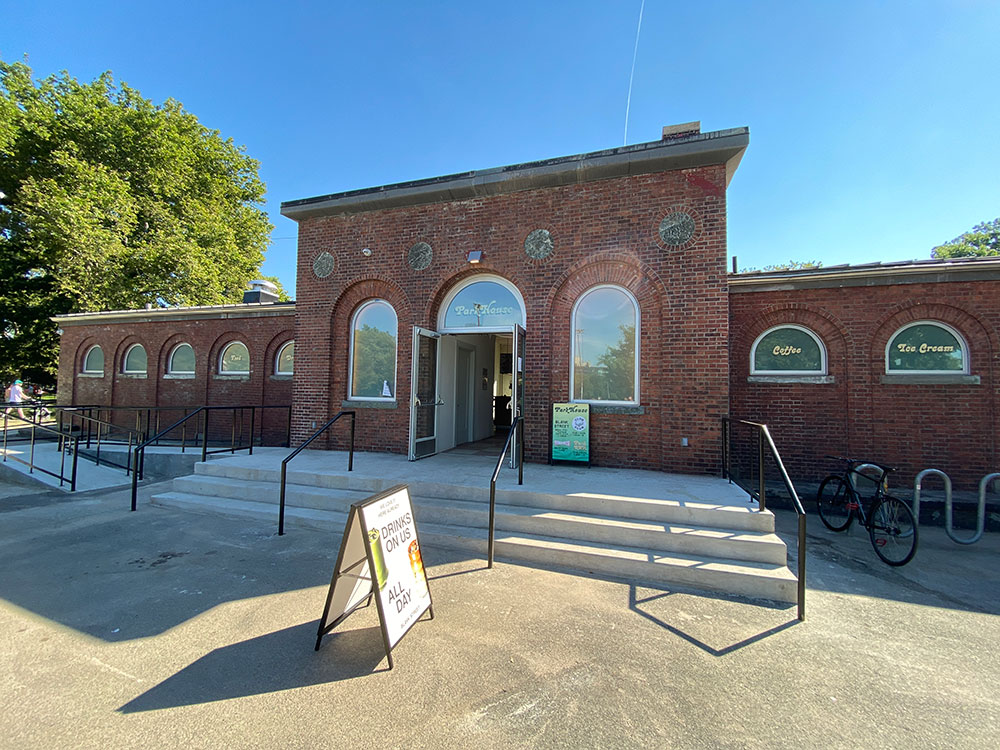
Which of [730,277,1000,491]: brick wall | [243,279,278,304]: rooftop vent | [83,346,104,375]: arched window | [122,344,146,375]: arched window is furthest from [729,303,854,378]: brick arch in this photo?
[83,346,104,375]: arched window

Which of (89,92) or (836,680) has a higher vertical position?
(89,92)

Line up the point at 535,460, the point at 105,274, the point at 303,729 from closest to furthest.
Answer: the point at 303,729, the point at 535,460, the point at 105,274

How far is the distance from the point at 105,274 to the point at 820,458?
25104mm

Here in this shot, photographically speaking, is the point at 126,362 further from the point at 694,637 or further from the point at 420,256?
the point at 694,637

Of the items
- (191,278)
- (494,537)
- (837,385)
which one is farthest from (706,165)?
(191,278)

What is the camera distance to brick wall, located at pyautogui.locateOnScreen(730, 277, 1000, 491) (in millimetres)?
6844

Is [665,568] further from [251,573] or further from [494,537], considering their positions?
[251,573]

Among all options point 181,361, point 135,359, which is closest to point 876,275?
point 181,361

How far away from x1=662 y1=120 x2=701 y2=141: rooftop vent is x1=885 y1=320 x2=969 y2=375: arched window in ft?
16.2

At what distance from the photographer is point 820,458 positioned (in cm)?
737

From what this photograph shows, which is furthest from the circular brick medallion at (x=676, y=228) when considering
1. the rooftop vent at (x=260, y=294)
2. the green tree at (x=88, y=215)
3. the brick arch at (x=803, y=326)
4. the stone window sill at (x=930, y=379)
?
the green tree at (x=88, y=215)

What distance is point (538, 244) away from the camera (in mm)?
7422

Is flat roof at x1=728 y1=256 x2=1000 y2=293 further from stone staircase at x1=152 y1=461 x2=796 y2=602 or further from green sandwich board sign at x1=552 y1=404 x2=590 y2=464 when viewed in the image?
stone staircase at x1=152 y1=461 x2=796 y2=602

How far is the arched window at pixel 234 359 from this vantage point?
11897 mm
